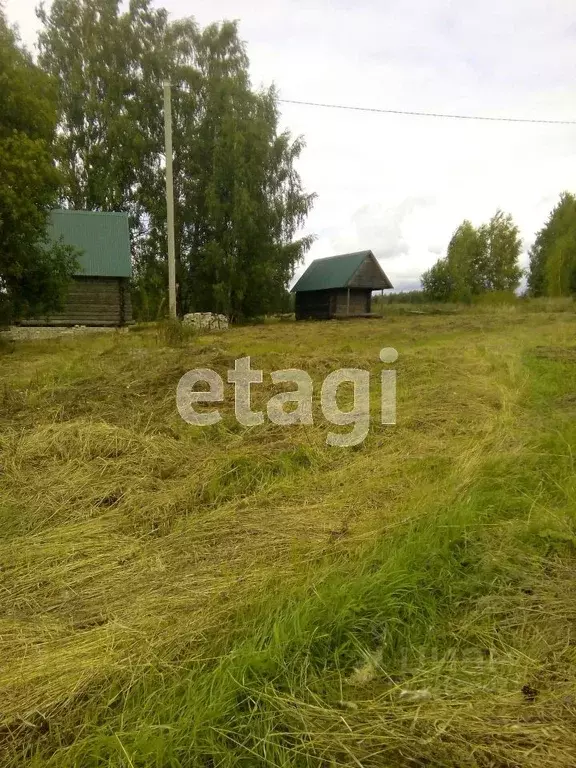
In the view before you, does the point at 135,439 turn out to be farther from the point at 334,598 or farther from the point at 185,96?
the point at 185,96

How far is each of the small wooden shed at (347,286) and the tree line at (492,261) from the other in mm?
13897

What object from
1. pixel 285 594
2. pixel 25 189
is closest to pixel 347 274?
pixel 25 189

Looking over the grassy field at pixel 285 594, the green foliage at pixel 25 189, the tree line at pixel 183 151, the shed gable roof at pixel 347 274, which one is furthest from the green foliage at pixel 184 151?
the grassy field at pixel 285 594

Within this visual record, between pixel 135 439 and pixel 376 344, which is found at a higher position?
pixel 376 344

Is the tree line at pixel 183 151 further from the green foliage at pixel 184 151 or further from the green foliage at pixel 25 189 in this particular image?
the green foliage at pixel 25 189

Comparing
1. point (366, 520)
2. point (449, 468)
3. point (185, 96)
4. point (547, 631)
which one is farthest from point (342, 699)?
point (185, 96)

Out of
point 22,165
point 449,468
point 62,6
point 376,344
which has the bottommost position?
point 449,468

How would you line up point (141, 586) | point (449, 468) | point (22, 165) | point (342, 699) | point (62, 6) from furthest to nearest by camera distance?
point (62, 6), point (22, 165), point (449, 468), point (141, 586), point (342, 699)

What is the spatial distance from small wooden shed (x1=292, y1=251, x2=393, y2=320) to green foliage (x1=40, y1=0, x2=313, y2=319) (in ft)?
8.03

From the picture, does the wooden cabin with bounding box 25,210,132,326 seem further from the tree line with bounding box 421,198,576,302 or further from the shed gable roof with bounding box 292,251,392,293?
the tree line with bounding box 421,198,576,302

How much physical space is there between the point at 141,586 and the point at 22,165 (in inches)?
418

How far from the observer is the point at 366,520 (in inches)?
99.7

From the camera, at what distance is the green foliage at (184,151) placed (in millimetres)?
20766

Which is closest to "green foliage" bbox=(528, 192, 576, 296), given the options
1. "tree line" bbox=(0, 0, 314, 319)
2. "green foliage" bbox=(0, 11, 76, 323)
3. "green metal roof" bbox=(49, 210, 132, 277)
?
"tree line" bbox=(0, 0, 314, 319)
